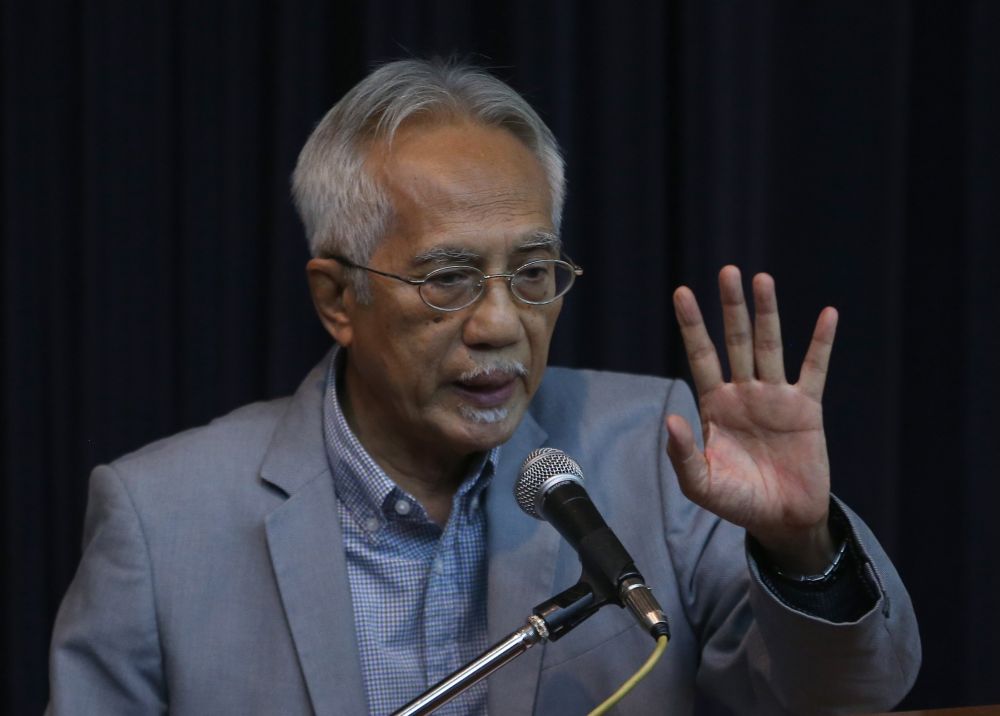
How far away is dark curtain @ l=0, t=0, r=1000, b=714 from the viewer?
2633 mm

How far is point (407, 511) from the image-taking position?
6.51 ft

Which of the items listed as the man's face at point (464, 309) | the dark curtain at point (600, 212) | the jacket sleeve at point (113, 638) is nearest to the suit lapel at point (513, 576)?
the man's face at point (464, 309)

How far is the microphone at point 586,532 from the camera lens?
1278mm

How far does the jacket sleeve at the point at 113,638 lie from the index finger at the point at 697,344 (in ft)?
2.96

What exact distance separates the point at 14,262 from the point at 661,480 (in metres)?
1.52

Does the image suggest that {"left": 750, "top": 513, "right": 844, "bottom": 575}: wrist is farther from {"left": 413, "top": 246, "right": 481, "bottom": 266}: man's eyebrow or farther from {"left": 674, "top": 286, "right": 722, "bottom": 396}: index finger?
{"left": 413, "top": 246, "right": 481, "bottom": 266}: man's eyebrow

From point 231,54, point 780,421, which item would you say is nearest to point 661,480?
point 780,421

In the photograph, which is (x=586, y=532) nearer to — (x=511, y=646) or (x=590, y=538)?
(x=590, y=538)

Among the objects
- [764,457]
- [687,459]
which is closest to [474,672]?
[687,459]

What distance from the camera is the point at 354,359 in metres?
2.07

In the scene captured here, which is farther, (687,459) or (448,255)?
(448,255)

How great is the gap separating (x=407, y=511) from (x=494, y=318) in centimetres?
37

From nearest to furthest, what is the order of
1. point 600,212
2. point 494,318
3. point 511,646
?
1. point 511,646
2. point 494,318
3. point 600,212

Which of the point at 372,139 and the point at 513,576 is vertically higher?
the point at 372,139
